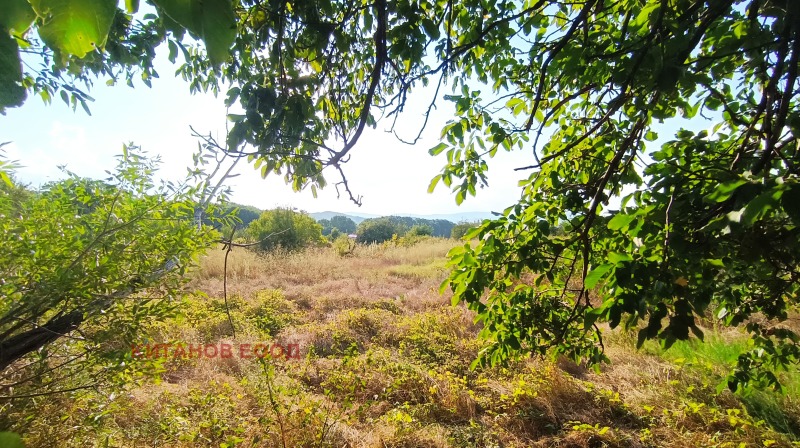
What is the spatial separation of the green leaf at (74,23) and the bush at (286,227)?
13647 mm

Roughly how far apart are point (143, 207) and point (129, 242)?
205 mm

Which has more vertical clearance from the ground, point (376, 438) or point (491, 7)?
point (491, 7)

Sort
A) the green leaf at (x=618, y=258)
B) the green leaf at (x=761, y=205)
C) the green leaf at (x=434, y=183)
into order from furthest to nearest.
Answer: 1. the green leaf at (x=434, y=183)
2. the green leaf at (x=618, y=258)
3. the green leaf at (x=761, y=205)

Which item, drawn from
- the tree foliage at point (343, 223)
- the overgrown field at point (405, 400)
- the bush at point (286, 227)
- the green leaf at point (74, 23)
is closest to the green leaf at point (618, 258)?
the overgrown field at point (405, 400)

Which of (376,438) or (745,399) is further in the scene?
(745,399)

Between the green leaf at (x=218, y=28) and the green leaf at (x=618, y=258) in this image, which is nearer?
the green leaf at (x=218, y=28)

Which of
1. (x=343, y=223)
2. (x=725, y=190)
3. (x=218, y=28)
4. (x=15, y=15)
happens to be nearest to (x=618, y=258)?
(x=725, y=190)

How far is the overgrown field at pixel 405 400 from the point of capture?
221 centimetres

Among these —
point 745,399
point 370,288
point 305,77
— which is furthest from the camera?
point 370,288

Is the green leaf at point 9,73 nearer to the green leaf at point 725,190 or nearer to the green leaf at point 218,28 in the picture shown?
the green leaf at point 218,28

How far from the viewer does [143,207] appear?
1780 mm

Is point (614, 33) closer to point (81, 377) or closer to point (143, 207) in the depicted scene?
point (143, 207)

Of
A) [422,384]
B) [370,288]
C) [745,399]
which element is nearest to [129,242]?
[422,384]

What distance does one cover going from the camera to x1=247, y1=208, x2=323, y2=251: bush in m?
13.6
